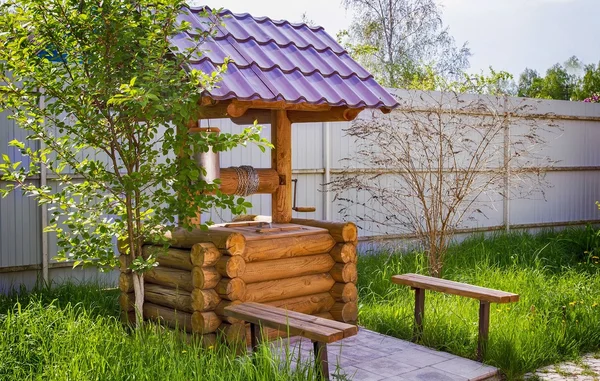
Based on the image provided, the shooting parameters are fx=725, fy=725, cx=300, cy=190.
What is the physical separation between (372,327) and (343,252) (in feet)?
2.46

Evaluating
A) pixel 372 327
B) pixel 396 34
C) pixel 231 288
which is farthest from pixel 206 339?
pixel 396 34

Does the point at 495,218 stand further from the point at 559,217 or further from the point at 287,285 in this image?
the point at 287,285

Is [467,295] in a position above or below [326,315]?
above

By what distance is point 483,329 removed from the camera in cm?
527

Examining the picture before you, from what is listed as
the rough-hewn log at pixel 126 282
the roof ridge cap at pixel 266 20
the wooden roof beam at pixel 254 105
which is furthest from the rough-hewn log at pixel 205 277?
the roof ridge cap at pixel 266 20

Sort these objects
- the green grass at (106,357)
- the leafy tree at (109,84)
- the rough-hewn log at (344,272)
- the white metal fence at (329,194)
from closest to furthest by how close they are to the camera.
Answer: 1. the green grass at (106,357)
2. the leafy tree at (109,84)
3. the rough-hewn log at (344,272)
4. the white metal fence at (329,194)

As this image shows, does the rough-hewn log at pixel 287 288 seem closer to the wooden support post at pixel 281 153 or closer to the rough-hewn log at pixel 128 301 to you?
the wooden support post at pixel 281 153

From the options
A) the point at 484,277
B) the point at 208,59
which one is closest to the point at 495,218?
the point at 484,277

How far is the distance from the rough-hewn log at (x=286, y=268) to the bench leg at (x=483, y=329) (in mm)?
1269

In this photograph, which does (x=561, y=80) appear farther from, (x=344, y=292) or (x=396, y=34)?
(x=344, y=292)

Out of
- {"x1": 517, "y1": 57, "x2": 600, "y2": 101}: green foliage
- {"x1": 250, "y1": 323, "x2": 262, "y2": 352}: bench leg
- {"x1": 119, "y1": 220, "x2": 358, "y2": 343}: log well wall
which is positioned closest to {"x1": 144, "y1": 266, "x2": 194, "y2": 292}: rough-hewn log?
{"x1": 119, "y1": 220, "x2": 358, "y2": 343}: log well wall

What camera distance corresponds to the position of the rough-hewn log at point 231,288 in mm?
5082

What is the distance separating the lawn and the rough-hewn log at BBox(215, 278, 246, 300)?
0.37 meters

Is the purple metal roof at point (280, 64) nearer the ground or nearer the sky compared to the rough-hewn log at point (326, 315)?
nearer the sky
